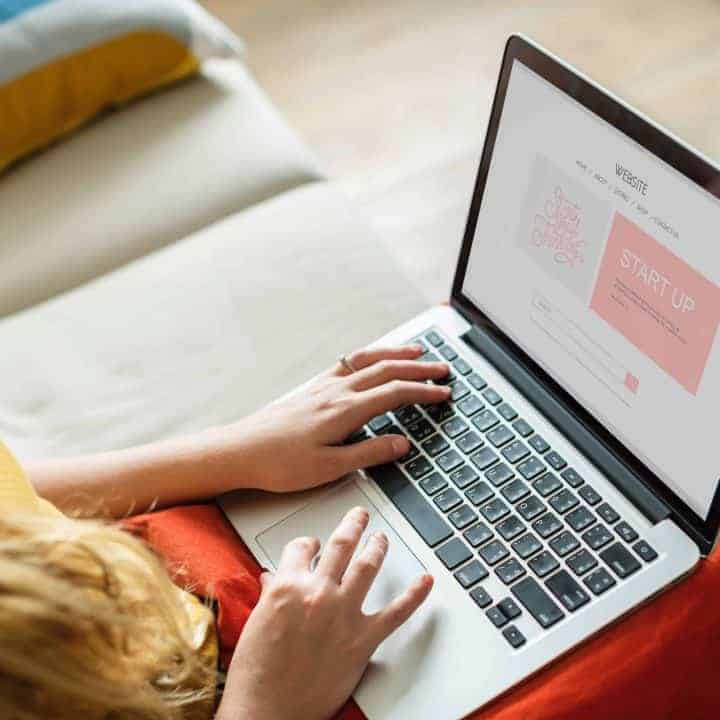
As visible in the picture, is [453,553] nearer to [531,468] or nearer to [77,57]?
[531,468]

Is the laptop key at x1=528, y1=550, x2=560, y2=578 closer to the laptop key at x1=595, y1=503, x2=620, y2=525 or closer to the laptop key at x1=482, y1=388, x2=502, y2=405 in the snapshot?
the laptop key at x1=595, y1=503, x2=620, y2=525

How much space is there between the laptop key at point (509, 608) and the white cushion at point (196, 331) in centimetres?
34

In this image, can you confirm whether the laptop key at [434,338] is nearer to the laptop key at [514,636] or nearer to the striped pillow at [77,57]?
the laptop key at [514,636]

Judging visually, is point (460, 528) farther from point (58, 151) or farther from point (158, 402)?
point (58, 151)

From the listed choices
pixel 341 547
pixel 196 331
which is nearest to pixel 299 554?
pixel 341 547

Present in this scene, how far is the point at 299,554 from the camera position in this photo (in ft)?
2.91

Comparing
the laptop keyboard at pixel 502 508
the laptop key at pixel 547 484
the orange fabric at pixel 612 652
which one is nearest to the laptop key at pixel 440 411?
the laptop keyboard at pixel 502 508

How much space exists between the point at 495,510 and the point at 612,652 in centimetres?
15

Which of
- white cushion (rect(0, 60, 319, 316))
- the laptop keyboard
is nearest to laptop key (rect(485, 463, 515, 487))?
the laptop keyboard

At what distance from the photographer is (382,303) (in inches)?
45.8

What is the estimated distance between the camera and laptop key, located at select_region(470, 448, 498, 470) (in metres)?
0.95

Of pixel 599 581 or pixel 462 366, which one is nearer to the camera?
pixel 599 581

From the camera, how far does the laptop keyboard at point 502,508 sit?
86cm

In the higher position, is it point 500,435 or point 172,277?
point 172,277
